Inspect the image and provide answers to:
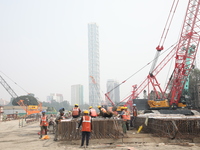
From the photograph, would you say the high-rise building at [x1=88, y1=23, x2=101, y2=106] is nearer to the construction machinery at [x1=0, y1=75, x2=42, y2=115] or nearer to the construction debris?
the construction machinery at [x1=0, y1=75, x2=42, y2=115]

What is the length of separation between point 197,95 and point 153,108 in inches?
735

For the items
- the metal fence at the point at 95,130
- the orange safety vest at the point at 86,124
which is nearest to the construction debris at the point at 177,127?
the metal fence at the point at 95,130

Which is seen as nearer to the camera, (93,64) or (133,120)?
(133,120)

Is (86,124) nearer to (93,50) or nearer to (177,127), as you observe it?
(177,127)

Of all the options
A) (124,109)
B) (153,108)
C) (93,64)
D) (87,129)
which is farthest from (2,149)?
(93,64)

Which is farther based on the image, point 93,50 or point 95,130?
point 93,50

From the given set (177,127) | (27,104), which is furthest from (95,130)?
(27,104)

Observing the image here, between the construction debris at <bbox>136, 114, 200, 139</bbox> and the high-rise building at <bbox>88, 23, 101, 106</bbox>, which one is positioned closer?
the construction debris at <bbox>136, 114, 200, 139</bbox>

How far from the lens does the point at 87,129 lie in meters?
9.35

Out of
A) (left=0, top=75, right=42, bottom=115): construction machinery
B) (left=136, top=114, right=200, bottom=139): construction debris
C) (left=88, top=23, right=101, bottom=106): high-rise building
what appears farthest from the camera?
(left=88, top=23, right=101, bottom=106): high-rise building

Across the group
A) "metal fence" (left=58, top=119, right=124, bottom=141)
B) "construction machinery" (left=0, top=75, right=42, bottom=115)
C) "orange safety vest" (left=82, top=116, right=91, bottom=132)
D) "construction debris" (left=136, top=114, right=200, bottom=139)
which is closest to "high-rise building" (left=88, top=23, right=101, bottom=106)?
"construction machinery" (left=0, top=75, right=42, bottom=115)

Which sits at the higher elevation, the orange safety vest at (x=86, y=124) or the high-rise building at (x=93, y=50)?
the high-rise building at (x=93, y=50)

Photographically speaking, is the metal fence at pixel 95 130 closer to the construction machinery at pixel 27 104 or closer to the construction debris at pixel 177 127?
the construction debris at pixel 177 127

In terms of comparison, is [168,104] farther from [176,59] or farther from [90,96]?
[90,96]
